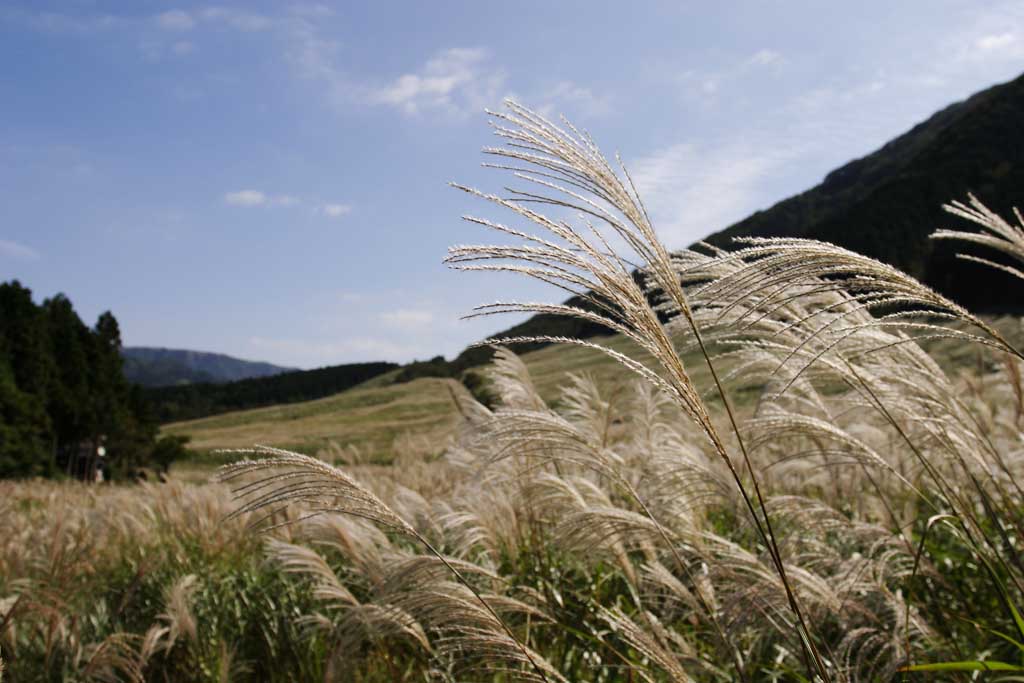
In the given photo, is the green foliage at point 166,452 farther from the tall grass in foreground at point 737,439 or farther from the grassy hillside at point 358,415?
the tall grass in foreground at point 737,439

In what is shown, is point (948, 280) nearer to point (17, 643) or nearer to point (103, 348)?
point (103, 348)

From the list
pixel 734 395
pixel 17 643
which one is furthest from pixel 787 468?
pixel 734 395

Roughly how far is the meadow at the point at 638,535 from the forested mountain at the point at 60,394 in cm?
1994

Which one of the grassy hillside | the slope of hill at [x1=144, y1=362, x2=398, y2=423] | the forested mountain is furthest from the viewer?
the slope of hill at [x1=144, y1=362, x2=398, y2=423]

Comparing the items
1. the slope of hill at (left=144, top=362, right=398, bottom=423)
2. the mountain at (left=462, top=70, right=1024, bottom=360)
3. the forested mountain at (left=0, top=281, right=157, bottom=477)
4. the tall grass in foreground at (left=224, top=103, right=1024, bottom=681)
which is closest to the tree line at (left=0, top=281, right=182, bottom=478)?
the forested mountain at (left=0, top=281, right=157, bottom=477)

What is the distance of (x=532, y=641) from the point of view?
10.2 ft

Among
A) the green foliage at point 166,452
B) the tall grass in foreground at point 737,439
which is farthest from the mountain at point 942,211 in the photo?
the tall grass in foreground at point 737,439

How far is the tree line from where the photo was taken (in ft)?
75.6

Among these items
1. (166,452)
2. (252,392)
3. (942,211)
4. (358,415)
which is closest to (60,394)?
(166,452)

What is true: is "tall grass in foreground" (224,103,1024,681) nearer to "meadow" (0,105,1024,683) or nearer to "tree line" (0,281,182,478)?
"meadow" (0,105,1024,683)

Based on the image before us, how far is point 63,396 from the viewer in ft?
87.0

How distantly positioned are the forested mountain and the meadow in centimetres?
1994

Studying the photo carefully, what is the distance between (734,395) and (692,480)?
2914 centimetres

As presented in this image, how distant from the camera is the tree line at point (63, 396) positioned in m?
23.0
